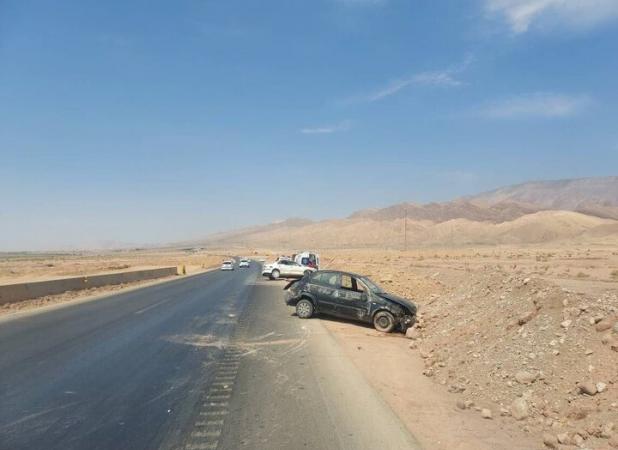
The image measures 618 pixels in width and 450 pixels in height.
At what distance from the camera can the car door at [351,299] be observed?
15.3m

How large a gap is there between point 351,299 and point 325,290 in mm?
1065

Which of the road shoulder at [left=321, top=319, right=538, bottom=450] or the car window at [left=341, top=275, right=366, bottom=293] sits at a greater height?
the car window at [left=341, top=275, right=366, bottom=293]

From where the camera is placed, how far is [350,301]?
51.2 feet

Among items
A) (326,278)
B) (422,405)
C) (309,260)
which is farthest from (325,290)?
(309,260)

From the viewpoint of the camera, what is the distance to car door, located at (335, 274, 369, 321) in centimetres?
1534

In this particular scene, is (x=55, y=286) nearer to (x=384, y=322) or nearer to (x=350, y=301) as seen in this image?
(x=350, y=301)

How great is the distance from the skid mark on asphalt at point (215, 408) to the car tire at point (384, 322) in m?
5.98

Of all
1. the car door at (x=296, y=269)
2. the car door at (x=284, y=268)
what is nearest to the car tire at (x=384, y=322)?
the car door at (x=296, y=269)

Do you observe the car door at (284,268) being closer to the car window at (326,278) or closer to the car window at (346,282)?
the car window at (326,278)

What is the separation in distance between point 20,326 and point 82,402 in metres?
8.60

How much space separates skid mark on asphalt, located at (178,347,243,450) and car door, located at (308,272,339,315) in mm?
6579

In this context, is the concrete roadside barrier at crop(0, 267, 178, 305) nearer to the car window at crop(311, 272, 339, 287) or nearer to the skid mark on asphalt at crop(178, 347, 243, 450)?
the car window at crop(311, 272, 339, 287)

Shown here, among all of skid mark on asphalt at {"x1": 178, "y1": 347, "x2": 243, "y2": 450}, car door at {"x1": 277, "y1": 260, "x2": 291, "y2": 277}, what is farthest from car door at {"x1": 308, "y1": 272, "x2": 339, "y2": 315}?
car door at {"x1": 277, "y1": 260, "x2": 291, "y2": 277}

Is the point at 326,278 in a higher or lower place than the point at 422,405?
higher
